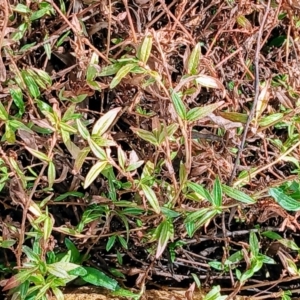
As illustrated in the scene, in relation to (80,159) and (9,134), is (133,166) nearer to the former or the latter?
(80,159)

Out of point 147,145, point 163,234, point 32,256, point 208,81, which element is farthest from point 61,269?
point 208,81

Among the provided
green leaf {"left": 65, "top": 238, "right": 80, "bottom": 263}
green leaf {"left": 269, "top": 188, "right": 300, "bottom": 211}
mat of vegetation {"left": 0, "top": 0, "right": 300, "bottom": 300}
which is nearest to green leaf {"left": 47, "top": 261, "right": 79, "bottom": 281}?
mat of vegetation {"left": 0, "top": 0, "right": 300, "bottom": 300}

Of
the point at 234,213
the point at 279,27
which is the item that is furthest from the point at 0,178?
the point at 279,27

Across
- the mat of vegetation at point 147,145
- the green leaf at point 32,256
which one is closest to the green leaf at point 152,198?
the mat of vegetation at point 147,145

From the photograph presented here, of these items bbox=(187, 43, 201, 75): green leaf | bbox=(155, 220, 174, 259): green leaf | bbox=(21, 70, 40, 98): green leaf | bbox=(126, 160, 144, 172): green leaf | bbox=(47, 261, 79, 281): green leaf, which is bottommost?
bbox=(47, 261, 79, 281): green leaf

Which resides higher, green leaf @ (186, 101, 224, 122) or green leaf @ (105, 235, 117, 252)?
green leaf @ (186, 101, 224, 122)

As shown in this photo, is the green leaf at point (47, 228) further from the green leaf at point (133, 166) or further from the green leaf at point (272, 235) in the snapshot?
the green leaf at point (272, 235)

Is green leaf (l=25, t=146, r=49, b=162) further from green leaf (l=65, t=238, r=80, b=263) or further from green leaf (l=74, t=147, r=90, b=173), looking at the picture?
green leaf (l=65, t=238, r=80, b=263)
